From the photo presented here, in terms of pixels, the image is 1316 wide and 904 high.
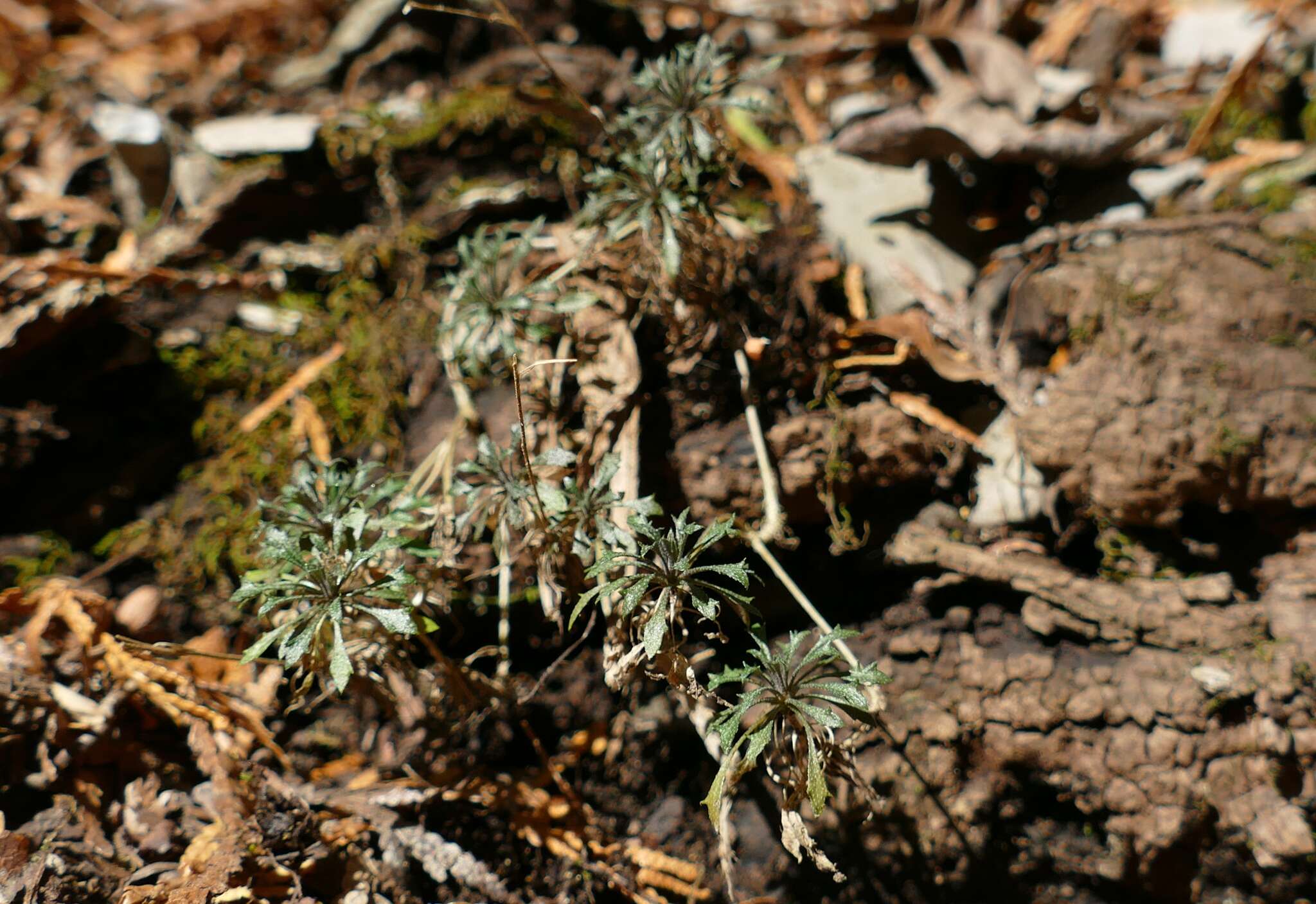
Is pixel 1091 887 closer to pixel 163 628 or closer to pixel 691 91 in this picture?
pixel 691 91

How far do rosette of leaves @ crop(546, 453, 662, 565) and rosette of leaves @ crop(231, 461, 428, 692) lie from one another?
1.32 feet

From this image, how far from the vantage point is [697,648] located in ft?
8.33

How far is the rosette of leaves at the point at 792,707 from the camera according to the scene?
1.88m

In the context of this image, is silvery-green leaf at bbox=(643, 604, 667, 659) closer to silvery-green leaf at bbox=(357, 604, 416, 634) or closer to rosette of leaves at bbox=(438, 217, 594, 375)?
silvery-green leaf at bbox=(357, 604, 416, 634)

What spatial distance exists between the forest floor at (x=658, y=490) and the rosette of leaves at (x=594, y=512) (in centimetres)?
2

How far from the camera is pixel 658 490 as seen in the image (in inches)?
104

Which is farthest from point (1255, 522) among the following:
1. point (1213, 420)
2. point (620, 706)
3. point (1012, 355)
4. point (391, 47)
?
point (391, 47)

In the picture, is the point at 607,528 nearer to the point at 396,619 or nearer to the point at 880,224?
the point at 396,619

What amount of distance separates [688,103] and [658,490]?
1.22 metres

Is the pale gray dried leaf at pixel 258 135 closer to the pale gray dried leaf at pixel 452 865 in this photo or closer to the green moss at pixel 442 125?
the green moss at pixel 442 125

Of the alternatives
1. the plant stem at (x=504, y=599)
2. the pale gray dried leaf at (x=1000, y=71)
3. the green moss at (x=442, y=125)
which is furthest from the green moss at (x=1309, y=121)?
the plant stem at (x=504, y=599)

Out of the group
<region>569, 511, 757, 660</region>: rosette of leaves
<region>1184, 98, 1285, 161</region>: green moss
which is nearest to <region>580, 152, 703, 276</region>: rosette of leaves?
<region>569, 511, 757, 660</region>: rosette of leaves

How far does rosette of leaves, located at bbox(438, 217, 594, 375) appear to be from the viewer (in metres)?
2.50

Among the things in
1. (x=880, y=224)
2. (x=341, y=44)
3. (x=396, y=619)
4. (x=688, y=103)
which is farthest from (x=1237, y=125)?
(x=341, y=44)
